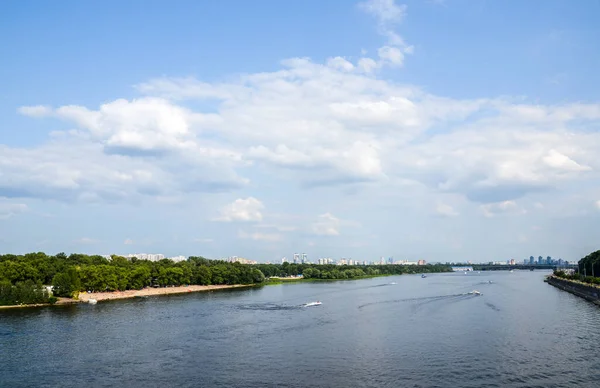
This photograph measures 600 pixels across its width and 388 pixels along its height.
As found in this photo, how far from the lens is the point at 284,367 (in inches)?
1129

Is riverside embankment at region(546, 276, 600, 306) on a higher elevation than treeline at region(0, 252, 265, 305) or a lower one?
lower

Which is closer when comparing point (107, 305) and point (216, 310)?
point (216, 310)

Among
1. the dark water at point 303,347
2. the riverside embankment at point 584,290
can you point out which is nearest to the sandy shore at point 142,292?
the dark water at point 303,347

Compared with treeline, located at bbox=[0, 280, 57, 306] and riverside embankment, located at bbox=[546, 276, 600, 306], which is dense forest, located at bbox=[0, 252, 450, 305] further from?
riverside embankment, located at bbox=[546, 276, 600, 306]

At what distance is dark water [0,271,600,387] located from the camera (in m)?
26.4

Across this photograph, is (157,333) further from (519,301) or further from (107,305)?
(519,301)

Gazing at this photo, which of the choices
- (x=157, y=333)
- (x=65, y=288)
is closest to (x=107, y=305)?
(x=65, y=288)

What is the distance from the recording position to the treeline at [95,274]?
66000 mm

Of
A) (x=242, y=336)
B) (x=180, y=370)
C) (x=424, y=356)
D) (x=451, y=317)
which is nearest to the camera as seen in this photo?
(x=180, y=370)

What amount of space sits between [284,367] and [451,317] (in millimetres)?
26293

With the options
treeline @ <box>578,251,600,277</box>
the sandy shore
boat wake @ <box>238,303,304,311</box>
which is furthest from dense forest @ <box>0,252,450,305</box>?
treeline @ <box>578,251,600,277</box>

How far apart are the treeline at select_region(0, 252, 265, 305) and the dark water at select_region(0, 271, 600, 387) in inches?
388

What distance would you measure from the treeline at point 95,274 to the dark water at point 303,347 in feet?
32.3

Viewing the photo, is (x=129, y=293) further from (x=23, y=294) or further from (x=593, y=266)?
(x=593, y=266)
